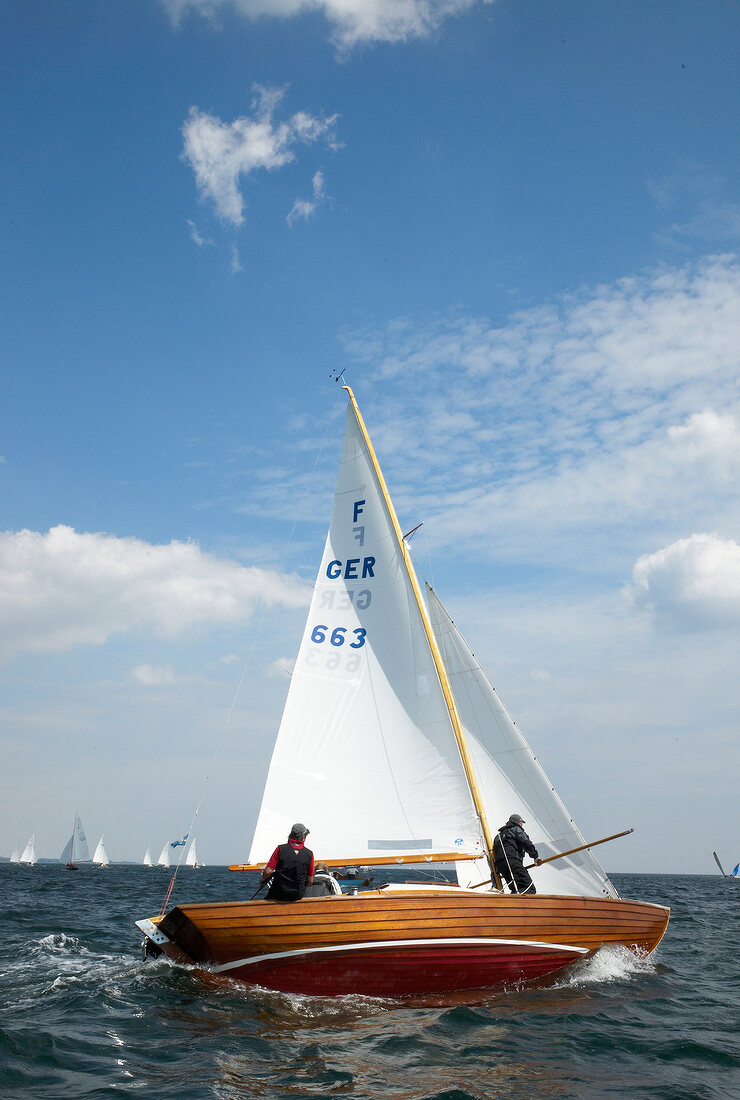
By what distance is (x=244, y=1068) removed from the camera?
698cm

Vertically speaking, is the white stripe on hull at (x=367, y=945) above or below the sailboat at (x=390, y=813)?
below

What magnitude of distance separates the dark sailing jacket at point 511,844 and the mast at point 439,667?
16cm

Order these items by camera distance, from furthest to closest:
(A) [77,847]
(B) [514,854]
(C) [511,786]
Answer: (A) [77,847] < (C) [511,786] < (B) [514,854]

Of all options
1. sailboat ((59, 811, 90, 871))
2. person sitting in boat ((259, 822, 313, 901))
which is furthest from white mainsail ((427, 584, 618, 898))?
sailboat ((59, 811, 90, 871))

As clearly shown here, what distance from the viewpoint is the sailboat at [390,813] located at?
9.45m

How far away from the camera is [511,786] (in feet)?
44.4

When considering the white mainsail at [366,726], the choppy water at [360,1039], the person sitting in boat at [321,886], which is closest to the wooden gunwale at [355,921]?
the person sitting in boat at [321,886]

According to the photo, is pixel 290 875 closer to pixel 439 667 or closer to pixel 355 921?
pixel 355 921

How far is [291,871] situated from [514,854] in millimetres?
4011

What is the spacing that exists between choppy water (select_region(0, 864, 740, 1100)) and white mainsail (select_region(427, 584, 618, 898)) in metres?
1.64

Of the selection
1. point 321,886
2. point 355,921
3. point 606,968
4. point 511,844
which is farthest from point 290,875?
point 606,968

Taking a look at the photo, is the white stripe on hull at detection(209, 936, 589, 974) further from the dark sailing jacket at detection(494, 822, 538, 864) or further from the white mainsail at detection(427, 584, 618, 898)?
the white mainsail at detection(427, 584, 618, 898)

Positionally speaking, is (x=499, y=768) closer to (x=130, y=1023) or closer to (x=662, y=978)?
(x=662, y=978)

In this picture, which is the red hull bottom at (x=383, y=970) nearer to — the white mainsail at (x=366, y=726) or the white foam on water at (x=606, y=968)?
the white foam on water at (x=606, y=968)
